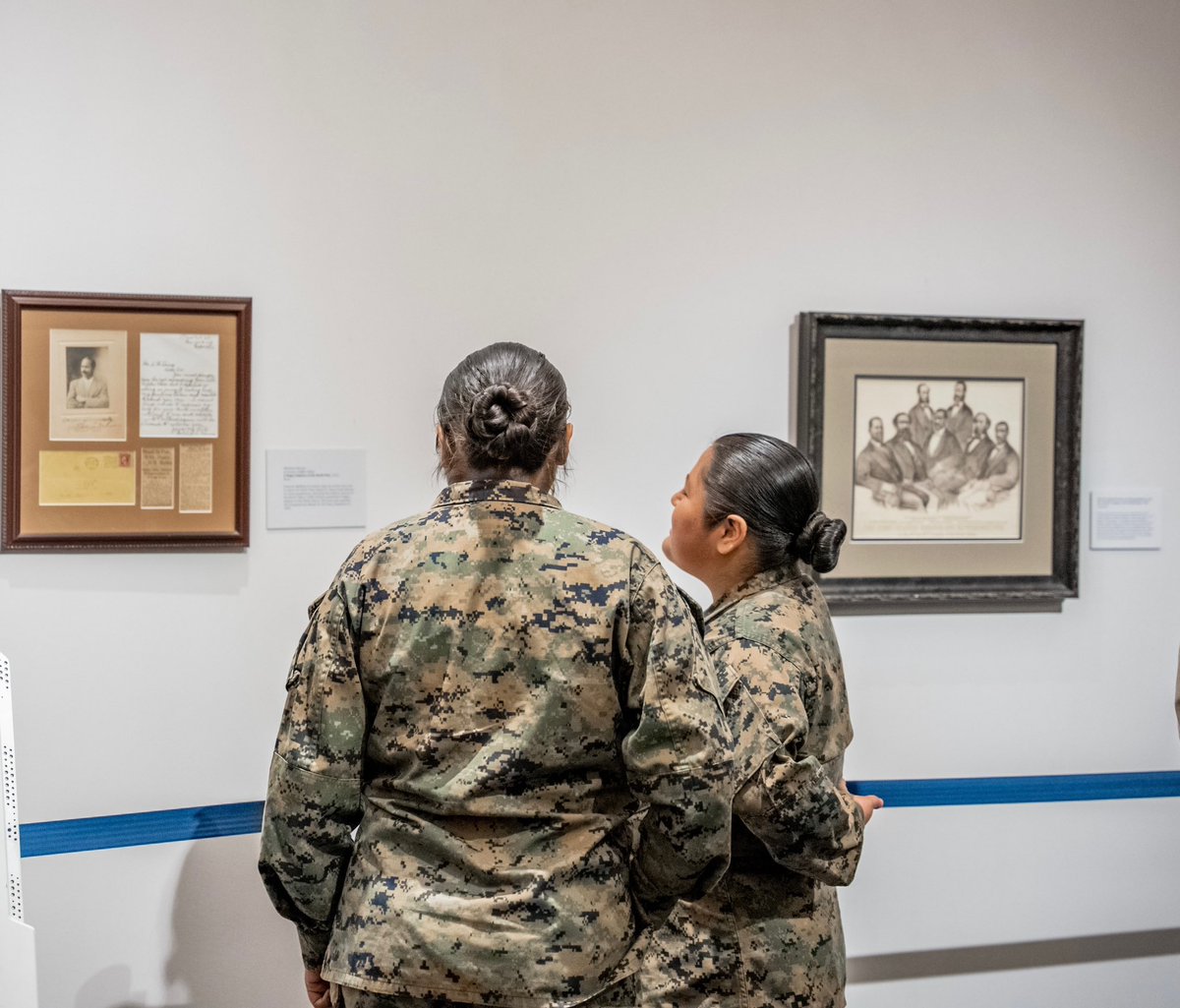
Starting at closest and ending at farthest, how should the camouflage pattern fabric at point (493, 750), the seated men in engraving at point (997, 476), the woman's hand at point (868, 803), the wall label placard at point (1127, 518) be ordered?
the camouflage pattern fabric at point (493, 750), the woman's hand at point (868, 803), the seated men in engraving at point (997, 476), the wall label placard at point (1127, 518)

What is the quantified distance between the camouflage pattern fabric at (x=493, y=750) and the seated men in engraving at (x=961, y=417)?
1980 millimetres

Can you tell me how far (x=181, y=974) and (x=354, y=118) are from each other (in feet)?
7.46

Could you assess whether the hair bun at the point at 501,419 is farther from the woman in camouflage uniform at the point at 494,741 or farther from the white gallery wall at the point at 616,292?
the white gallery wall at the point at 616,292

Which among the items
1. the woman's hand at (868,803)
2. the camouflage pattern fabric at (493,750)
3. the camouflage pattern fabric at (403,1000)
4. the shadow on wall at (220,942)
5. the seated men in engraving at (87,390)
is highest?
the seated men in engraving at (87,390)

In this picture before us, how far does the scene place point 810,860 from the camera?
2.17 meters

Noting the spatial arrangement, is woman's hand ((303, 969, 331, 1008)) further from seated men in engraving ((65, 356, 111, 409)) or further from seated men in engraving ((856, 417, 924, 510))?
seated men in engraving ((856, 417, 924, 510))

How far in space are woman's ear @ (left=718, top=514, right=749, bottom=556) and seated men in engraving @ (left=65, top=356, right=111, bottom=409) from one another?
1.64 m

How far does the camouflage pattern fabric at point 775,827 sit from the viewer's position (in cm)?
211

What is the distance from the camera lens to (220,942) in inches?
119

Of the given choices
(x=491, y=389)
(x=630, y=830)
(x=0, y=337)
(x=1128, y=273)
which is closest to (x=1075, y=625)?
(x=1128, y=273)

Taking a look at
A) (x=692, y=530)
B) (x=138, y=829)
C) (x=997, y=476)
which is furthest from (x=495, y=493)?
(x=997, y=476)

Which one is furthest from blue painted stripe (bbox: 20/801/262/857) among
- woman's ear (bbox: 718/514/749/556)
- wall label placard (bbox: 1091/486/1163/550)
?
wall label placard (bbox: 1091/486/1163/550)

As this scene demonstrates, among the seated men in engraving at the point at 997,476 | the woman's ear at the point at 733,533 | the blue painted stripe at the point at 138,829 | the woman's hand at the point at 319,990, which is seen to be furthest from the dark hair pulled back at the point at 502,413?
the seated men in engraving at the point at 997,476

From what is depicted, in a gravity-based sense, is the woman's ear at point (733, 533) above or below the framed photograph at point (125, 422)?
below
